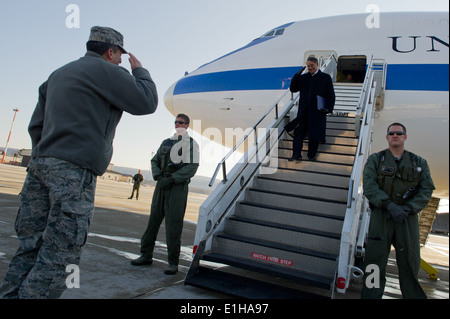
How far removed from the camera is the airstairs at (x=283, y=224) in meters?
2.86

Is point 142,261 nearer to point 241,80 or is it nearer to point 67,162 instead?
point 67,162

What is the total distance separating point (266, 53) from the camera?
311 inches

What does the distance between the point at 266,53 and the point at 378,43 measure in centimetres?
238

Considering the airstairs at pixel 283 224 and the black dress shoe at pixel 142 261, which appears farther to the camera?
the black dress shoe at pixel 142 261

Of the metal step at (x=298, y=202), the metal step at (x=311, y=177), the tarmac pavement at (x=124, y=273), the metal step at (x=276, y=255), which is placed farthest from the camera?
the metal step at (x=311, y=177)

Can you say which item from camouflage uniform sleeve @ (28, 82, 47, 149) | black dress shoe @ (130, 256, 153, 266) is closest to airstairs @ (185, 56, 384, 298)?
black dress shoe @ (130, 256, 153, 266)

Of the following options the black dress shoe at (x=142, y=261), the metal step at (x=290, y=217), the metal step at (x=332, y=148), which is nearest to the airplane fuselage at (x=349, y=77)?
the metal step at (x=332, y=148)

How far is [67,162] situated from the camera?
1748 mm

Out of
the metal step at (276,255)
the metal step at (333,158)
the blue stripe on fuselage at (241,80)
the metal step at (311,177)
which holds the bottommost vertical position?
the metal step at (276,255)

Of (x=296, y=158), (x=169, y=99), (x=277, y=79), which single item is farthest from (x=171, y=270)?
(x=169, y=99)

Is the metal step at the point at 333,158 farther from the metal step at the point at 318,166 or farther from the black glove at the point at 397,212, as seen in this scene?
the black glove at the point at 397,212

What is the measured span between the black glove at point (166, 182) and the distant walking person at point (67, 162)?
5.10 feet

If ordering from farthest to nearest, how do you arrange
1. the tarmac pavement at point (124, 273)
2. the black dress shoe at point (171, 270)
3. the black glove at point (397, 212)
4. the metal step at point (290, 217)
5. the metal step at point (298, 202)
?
the metal step at point (298, 202) < the metal step at point (290, 217) < the black dress shoe at point (171, 270) < the black glove at point (397, 212) < the tarmac pavement at point (124, 273)
